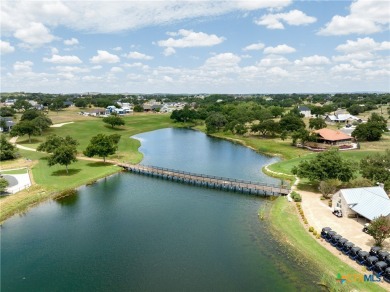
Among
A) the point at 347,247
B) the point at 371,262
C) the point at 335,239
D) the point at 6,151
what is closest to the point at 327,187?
the point at 335,239

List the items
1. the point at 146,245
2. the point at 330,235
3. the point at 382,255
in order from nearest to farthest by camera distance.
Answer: the point at 382,255 < the point at 330,235 < the point at 146,245

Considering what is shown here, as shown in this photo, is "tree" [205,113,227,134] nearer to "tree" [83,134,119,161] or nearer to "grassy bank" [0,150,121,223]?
"tree" [83,134,119,161]

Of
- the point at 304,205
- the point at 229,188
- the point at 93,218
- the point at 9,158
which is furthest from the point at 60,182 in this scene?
the point at 304,205

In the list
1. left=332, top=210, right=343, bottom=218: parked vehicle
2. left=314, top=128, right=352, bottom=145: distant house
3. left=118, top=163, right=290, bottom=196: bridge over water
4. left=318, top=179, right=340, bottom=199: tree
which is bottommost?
left=118, top=163, right=290, bottom=196: bridge over water

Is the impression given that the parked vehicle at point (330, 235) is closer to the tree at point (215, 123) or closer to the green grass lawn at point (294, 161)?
the green grass lawn at point (294, 161)

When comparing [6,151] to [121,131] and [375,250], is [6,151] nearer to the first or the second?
[121,131]

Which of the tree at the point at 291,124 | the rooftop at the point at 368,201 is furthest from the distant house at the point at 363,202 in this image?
the tree at the point at 291,124

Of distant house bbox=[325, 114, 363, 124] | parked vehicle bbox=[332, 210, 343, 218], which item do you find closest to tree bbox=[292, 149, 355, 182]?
parked vehicle bbox=[332, 210, 343, 218]

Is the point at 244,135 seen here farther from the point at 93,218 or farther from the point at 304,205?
the point at 93,218

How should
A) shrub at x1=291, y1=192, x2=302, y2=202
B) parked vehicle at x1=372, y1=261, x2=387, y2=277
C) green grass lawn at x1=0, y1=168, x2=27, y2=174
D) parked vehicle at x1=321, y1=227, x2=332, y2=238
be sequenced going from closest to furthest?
parked vehicle at x1=372, y1=261, x2=387, y2=277
parked vehicle at x1=321, y1=227, x2=332, y2=238
shrub at x1=291, y1=192, x2=302, y2=202
green grass lawn at x1=0, y1=168, x2=27, y2=174
